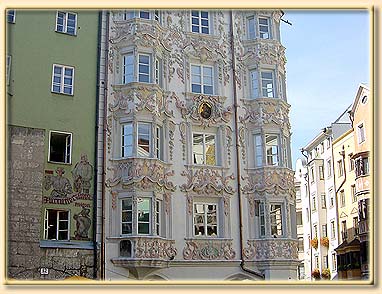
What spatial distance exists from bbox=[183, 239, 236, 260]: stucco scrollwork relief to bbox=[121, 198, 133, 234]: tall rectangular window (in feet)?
4.58

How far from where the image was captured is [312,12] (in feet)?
35.9

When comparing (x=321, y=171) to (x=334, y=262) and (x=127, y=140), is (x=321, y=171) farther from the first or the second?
(x=127, y=140)

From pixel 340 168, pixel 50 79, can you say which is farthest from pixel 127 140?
pixel 340 168

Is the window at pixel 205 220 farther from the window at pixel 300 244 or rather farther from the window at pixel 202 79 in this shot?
the window at pixel 202 79

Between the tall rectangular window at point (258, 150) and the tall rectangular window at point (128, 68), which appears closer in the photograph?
the tall rectangular window at point (128, 68)

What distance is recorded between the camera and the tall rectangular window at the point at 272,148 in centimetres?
1593

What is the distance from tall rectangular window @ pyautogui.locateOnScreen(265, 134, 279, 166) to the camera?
15.9m

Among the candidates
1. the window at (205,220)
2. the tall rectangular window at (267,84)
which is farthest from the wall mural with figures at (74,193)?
the tall rectangular window at (267,84)

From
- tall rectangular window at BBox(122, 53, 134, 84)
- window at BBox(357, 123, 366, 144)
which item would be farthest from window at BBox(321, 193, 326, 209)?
tall rectangular window at BBox(122, 53, 134, 84)

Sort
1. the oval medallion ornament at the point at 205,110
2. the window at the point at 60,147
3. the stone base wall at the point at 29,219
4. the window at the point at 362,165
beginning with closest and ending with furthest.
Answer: the window at the point at 362,165
the stone base wall at the point at 29,219
the window at the point at 60,147
the oval medallion ornament at the point at 205,110

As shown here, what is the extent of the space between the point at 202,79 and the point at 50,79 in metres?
3.97

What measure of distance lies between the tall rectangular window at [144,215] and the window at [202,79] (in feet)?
10.7

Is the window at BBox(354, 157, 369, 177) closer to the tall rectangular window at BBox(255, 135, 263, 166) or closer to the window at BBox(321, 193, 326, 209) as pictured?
the tall rectangular window at BBox(255, 135, 263, 166)

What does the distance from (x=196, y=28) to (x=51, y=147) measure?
507 centimetres
